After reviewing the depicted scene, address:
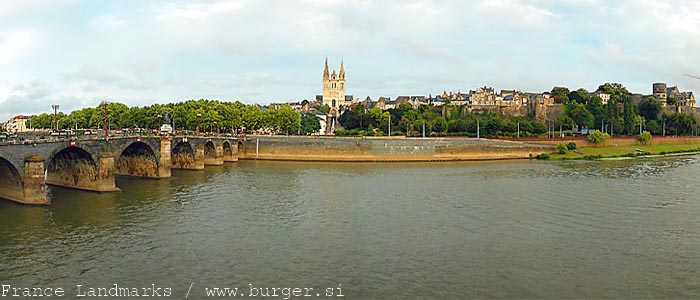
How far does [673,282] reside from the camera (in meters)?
19.8

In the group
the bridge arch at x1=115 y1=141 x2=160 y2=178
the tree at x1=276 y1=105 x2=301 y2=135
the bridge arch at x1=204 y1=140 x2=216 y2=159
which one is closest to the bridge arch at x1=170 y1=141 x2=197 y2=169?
the bridge arch at x1=204 y1=140 x2=216 y2=159

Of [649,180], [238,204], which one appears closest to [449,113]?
[649,180]

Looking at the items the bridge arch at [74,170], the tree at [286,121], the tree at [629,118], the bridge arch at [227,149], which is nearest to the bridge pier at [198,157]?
the bridge arch at [227,149]

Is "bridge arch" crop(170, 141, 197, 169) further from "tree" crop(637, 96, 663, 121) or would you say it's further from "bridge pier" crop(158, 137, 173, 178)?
"tree" crop(637, 96, 663, 121)

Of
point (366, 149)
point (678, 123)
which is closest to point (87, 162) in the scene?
point (366, 149)

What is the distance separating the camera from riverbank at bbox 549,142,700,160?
285 ft

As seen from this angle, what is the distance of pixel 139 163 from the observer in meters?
50.4

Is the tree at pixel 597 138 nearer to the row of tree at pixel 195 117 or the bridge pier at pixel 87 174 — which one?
the row of tree at pixel 195 117

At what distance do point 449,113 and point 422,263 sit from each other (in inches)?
4468

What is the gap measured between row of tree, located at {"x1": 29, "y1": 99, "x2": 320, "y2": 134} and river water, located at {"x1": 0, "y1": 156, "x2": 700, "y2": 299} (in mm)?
54143

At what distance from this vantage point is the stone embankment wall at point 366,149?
79.2 metres

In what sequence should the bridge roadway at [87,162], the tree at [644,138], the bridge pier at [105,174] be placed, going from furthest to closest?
the tree at [644,138] < the bridge pier at [105,174] < the bridge roadway at [87,162]

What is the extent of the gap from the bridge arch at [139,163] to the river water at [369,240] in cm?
438

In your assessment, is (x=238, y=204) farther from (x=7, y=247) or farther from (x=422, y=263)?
(x=422, y=263)
